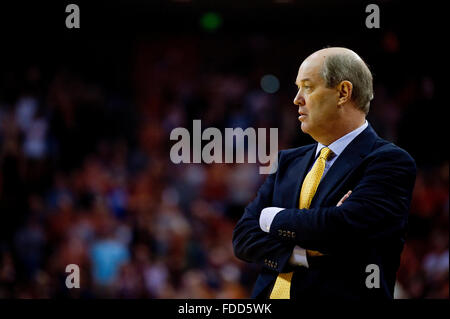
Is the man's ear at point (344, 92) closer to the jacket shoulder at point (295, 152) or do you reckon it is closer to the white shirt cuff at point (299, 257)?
the jacket shoulder at point (295, 152)

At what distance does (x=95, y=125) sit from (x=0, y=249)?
2008mm

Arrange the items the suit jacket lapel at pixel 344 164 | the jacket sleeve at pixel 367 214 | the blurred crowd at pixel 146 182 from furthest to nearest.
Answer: the blurred crowd at pixel 146 182 → the suit jacket lapel at pixel 344 164 → the jacket sleeve at pixel 367 214

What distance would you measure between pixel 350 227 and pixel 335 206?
0.09 m

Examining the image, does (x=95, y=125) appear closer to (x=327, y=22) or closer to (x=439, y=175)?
(x=327, y=22)

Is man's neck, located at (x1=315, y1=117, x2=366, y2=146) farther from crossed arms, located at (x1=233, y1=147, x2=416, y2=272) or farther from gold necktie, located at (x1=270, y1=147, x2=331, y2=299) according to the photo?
crossed arms, located at (x1=233, y1=147, x2=416, y2=272)

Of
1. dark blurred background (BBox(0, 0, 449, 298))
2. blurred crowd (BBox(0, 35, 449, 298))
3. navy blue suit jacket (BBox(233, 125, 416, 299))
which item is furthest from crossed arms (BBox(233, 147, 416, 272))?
dark blurred background (BBox(0, 0, 449, 298))

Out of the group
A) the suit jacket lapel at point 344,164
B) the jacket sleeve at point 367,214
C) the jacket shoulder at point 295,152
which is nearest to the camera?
the jacket sleeve at point 367,214

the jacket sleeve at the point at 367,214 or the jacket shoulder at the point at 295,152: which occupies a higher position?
the jacket shoulder at the point at 295,152

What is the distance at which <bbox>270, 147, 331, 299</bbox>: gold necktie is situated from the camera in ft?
6.43

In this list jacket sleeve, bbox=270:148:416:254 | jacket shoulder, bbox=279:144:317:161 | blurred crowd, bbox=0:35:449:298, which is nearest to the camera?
jacket sleeve, bbox=270:148:416:254

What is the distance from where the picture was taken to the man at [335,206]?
188 cm

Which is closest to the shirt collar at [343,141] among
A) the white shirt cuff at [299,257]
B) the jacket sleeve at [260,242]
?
the jacket sleeve at [260,242]

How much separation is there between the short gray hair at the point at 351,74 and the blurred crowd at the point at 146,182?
10.0ft
